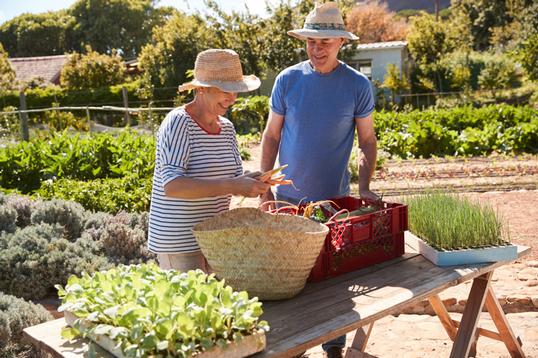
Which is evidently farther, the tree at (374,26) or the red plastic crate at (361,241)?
the tree at (374,26)

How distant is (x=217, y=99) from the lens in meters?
2.66

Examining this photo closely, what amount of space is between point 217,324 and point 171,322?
0.44 feet

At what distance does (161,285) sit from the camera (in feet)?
6.31

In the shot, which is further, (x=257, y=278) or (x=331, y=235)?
(x=331, y=235)

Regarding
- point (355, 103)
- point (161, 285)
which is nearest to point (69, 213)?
point (355, 103)

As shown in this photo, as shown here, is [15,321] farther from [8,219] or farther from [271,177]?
[271,177]

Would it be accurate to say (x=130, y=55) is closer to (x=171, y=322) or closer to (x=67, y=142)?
(x=67, y=142)

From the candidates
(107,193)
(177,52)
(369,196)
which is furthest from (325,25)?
(177,52)

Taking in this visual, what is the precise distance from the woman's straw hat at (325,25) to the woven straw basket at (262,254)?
1.19 meters

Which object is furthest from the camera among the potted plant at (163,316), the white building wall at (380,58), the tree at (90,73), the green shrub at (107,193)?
the tree at (90,73)

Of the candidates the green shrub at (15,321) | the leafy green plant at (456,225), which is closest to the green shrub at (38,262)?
the green shrub at (15,321)

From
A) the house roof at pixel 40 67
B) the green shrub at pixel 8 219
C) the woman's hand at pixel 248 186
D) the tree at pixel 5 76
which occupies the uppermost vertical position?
the woman's hand at pixel 248 186

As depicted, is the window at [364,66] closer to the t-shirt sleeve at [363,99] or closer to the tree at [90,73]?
the tree at [90,73]

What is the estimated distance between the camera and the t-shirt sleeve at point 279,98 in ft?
11.7
